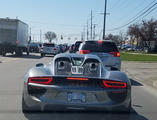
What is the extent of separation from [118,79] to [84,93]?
80 centimetres

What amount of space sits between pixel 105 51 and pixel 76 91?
853cm

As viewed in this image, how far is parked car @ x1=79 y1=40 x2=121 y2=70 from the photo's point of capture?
14.3 meters

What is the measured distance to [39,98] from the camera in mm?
6199

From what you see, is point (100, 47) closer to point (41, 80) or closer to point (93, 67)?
point (93, 67)

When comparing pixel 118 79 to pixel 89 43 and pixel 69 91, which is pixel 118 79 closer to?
pixel 69 91

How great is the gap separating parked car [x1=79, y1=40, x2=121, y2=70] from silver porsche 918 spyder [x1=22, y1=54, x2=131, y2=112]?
25.5 ft

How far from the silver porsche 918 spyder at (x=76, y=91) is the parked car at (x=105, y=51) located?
306 inches

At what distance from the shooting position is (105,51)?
14.5 metres

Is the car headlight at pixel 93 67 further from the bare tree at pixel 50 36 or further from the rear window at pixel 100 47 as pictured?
the bare tree at pixel 50 36

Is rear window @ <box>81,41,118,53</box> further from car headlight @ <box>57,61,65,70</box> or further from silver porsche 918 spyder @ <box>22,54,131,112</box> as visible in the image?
silver porsche 918 spyder @ <box>22,54,131,112</box>

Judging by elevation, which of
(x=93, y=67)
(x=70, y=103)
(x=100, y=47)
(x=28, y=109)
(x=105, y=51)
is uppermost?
(x=100, y=47)

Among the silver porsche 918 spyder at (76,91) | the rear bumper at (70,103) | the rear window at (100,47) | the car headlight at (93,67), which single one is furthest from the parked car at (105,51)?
the rear bumper at (70,103)

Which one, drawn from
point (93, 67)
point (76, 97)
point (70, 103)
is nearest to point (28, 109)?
point (70, 103)

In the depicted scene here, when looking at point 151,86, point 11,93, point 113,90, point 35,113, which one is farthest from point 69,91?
point 151,86
